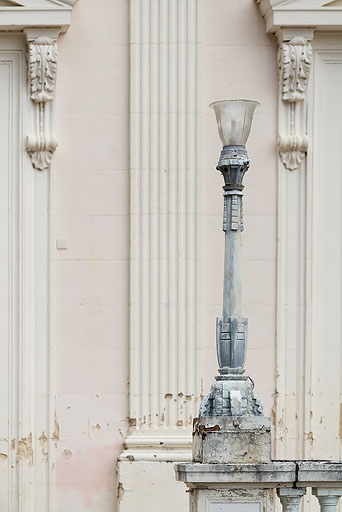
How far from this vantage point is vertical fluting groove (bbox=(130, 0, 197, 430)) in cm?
1700

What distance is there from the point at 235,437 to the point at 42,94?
194 inches

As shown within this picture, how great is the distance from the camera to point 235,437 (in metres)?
13.3

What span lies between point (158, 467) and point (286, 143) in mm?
3244

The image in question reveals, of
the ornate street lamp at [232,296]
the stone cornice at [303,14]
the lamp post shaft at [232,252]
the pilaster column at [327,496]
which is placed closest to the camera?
the pilaster column at [327,496]

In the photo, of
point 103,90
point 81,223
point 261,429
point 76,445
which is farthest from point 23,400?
point 261,429

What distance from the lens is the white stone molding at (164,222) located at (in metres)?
17.0

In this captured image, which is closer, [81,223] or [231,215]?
[231,215]

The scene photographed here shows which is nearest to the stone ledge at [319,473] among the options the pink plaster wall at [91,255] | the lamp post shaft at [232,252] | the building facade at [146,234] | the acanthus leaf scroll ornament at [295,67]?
the lamp post shaft at [232,252]

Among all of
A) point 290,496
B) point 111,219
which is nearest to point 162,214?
point 111,219

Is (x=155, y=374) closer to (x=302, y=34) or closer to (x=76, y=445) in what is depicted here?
(x=76, y=445)

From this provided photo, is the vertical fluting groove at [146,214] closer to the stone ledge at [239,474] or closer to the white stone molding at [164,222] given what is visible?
the white stone molding at [164,222]

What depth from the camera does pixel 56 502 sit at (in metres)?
16.9

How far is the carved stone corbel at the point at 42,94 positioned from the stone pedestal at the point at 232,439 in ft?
14.5

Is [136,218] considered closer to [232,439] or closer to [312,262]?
[312,262]
